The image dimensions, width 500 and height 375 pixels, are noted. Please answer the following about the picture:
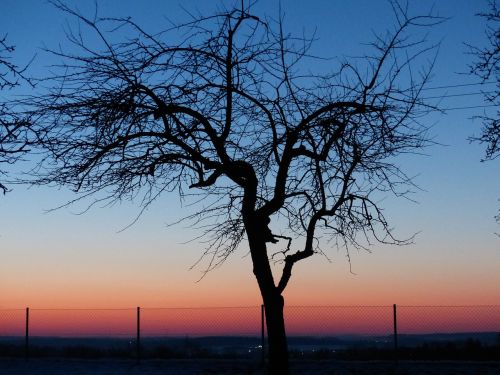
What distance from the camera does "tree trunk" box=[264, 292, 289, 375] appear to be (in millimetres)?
12680

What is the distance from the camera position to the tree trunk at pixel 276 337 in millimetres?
12680

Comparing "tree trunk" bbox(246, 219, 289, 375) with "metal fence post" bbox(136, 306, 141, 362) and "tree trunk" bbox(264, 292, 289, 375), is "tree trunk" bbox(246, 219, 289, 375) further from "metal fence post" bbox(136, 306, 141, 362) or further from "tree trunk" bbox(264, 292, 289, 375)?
"metal fence post" bbox(136, 306, 141, 362)

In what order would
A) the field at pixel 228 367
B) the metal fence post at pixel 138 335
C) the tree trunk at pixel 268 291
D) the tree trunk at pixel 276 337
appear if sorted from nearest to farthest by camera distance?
the tree trunk at pixel 276 337 → the tree trunk at pixel 268 291 → the field at pixel 228 367 → the metal fence post at pixel 138 335

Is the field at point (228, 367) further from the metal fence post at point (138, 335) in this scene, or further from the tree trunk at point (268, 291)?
the tree trunk at point (268, 291)

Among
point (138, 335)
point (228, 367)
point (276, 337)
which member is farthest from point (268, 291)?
point (138, 335)

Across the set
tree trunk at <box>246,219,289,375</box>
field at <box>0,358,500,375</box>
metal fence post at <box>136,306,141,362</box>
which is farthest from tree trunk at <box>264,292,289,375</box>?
metal fence post at <box>136,306,141,362</box>

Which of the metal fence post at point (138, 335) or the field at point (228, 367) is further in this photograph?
the metal fence post at point (138, 335)

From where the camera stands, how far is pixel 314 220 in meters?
13.7

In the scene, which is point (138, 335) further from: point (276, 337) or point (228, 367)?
point (276, 337)

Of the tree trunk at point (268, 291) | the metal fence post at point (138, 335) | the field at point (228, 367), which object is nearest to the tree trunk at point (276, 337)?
the tree trunk at point (268, 291)

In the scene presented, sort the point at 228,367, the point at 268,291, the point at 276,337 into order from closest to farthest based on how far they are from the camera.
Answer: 1. the point at 276,337
2. the point at 268,291
3. the point at 228,367

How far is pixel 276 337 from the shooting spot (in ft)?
42.1

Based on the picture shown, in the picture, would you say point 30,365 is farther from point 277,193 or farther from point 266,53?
point 266,53

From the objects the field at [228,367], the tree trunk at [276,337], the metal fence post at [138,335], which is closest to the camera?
the tree trunk at [276,337]
